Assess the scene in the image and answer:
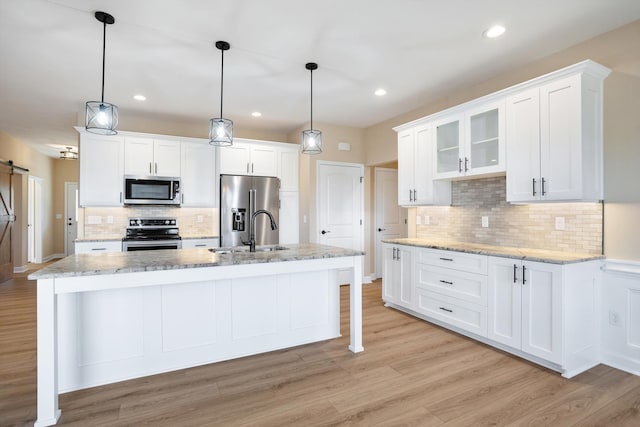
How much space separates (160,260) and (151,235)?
9.39 ft

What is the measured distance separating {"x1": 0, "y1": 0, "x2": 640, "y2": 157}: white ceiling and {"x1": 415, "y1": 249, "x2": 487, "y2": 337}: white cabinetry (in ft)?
6.46

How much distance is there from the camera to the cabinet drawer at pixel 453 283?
3135mm

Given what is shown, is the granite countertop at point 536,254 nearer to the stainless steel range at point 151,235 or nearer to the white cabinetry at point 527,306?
the white cabinetry at point 527,306

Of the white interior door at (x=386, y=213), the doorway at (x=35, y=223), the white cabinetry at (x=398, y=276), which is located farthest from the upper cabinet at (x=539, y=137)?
the doorway at (x=35, y=223)

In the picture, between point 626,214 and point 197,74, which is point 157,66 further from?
point 626,214

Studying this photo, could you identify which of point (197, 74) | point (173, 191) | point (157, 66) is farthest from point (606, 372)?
point (173, 191)

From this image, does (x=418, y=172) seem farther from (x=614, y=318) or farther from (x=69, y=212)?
(x=69, y=212)

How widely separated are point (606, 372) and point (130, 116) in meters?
6.25

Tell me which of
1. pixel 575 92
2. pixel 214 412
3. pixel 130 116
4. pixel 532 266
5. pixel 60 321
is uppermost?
pixel 130 116

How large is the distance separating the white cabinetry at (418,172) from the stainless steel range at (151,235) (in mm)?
3244

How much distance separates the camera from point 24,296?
4.97 m

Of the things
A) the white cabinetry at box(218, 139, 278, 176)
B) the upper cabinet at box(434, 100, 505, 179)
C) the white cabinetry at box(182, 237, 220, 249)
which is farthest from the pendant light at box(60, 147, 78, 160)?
the upper cabinet at box(434, 100, 505, 179)

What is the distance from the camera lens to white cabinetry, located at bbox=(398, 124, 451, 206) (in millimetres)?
3995

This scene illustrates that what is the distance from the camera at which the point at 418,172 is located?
163 inches
